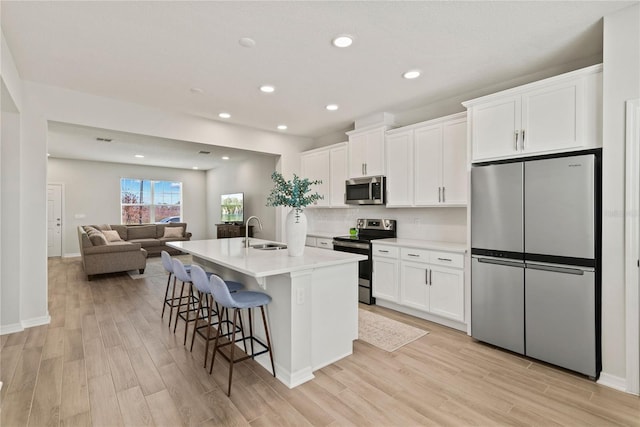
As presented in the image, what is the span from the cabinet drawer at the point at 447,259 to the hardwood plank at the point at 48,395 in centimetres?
346

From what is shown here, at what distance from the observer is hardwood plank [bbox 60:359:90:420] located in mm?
2074

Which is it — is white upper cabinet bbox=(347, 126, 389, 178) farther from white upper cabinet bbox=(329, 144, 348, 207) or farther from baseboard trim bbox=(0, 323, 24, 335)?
baseboard trim bbox=(0, 323, 24, 335)

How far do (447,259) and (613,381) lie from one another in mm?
1562

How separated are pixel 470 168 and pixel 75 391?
3.95 metres

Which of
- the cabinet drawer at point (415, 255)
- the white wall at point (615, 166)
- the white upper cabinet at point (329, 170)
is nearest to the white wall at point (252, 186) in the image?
the white upper cabinet at point (329, 170)

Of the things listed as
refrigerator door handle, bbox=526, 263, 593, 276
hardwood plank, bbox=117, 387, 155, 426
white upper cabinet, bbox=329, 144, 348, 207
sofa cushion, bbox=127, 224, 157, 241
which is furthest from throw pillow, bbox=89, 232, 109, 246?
refrigerator door handle, bbox=526, 263, 593, 276

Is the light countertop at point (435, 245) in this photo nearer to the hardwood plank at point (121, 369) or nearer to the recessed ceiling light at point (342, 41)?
the recessed ceiling light at point (342, 41)

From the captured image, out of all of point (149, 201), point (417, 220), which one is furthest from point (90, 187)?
point (417, 220)

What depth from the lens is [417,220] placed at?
14.6 ft

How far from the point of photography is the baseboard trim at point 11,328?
332 centimetres

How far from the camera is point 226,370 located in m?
2.59

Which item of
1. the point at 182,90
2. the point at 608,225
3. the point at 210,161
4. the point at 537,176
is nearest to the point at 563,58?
the point at 537,176

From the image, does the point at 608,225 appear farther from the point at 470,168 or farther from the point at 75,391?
the point at 75,391

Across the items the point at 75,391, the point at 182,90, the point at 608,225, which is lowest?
the point at 75,391
